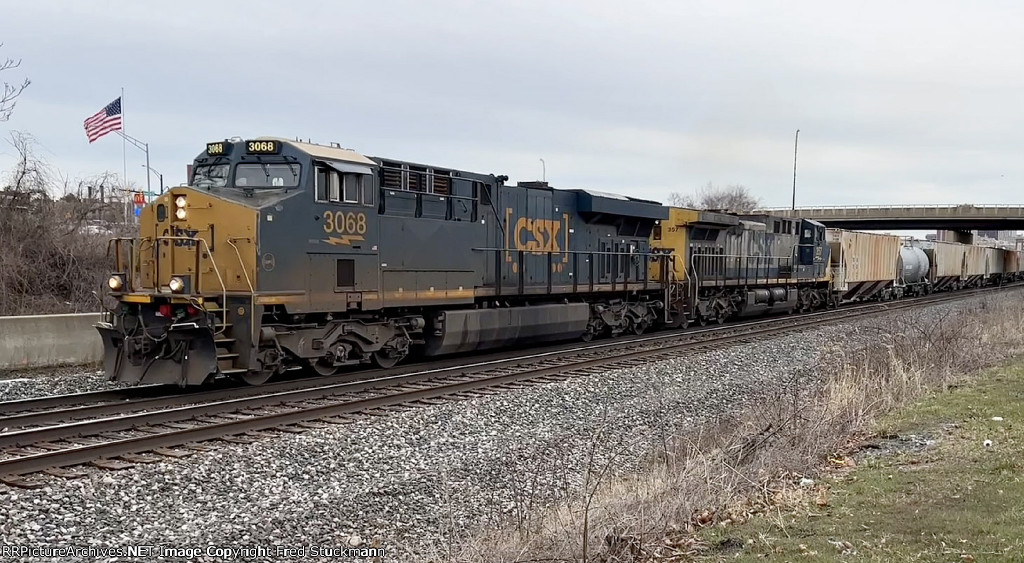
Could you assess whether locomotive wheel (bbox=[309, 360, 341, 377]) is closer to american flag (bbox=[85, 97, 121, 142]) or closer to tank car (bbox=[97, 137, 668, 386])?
tank car (bbox=[97, 137, 668, 386])

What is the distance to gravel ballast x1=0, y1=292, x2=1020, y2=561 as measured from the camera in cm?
571

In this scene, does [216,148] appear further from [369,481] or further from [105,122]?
[105,122]

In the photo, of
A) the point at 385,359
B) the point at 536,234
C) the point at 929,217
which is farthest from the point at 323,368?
the point at 929,217

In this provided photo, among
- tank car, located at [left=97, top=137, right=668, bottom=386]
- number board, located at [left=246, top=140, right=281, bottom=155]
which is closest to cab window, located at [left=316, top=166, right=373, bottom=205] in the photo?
tank car, located at [left=97, top=137, right=668, bottom=386]

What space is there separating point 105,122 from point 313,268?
19.4 meters

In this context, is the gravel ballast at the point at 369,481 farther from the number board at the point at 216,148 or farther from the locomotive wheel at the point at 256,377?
the number board at the point at 216,148

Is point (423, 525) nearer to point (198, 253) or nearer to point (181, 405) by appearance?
point (181, 405)

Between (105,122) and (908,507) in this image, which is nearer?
(908,507)

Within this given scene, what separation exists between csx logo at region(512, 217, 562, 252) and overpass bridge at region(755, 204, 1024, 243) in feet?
157

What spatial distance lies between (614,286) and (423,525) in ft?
42.4

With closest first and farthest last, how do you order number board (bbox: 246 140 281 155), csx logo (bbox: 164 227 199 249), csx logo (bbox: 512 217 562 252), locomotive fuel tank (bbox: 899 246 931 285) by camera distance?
csx logo (bbox: 164 227 199 249) → number board (bbox: 246 140 281 155) → csx logo (bbox: 512 217 562 252) → locomotive fuel tank (bbox: 899 246 931 285)

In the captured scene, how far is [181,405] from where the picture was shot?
974 cm

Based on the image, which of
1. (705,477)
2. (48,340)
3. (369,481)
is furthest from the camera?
(48,340)

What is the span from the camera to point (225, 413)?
9.31m
